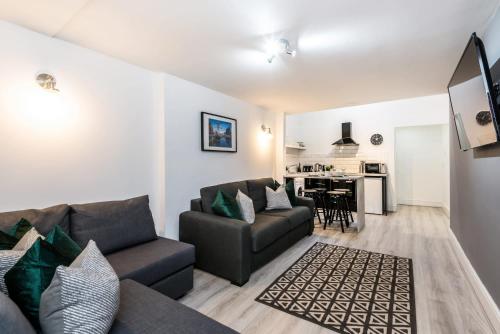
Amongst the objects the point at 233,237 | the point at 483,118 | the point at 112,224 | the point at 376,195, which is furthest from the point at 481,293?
the point at 376,195

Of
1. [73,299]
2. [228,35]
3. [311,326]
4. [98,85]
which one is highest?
[228,35]

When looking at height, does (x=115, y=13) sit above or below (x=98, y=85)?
above

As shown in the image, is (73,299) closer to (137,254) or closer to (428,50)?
(137,254)

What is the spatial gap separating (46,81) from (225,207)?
1980 millimetres

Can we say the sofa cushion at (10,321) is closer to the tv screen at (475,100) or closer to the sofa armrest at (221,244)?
the sofa armrest at (221,244)

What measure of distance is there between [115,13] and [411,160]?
687cm

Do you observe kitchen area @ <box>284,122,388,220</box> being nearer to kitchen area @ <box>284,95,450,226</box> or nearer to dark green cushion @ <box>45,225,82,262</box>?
kitchen area @ <box>284,95,450,226</box>

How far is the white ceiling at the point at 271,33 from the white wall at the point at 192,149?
33 cm

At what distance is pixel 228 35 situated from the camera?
2.07 meters

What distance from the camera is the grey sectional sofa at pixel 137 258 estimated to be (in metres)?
1.21

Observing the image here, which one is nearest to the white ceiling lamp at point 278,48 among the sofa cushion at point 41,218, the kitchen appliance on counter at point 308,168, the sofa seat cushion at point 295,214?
the sofa seat cushion at point 295,214

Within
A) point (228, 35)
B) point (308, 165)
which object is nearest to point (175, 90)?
point (228, 35)

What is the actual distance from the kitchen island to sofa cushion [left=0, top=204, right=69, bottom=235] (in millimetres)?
3348

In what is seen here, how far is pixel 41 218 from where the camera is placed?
5.94ft
